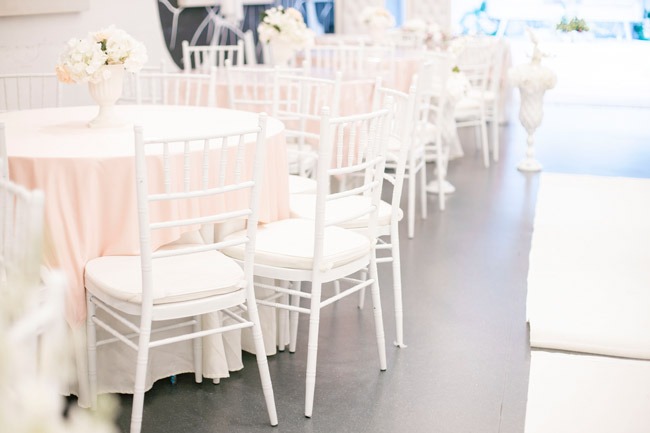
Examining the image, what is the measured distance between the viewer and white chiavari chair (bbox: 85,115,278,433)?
2.35 metres

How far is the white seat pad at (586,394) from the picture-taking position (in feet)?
8.75

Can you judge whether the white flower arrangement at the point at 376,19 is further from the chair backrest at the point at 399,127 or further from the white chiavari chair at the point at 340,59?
the chair backrest at the point at 399,127

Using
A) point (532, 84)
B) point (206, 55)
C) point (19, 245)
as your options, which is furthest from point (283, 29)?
point (19, 245)

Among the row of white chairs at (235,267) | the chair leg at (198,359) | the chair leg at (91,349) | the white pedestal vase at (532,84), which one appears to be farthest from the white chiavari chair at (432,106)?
the chair leg at (91,349)

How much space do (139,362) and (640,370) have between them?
181 centimetres

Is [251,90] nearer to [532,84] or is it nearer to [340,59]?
[340,59]

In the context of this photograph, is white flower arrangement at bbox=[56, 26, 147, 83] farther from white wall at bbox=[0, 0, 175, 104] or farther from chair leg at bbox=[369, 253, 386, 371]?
white wall at bbox=[0, 0, 175, 104]

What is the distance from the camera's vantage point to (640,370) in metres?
3.07

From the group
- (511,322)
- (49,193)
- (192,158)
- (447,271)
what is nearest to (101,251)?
(49,193)

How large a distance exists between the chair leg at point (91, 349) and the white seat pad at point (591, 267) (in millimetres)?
1644

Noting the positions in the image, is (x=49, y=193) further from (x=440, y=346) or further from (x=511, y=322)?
(x=511, y=322)

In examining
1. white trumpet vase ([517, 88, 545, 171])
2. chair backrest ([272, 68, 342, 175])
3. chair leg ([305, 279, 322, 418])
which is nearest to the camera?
chair leg ([305, 279, 322, 418])

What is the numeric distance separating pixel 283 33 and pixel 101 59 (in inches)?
102

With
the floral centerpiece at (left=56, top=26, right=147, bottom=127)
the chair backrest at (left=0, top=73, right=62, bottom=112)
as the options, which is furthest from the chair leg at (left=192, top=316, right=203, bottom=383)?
the chair backrest at (left=0, top=73, right=62, bottom=112)
